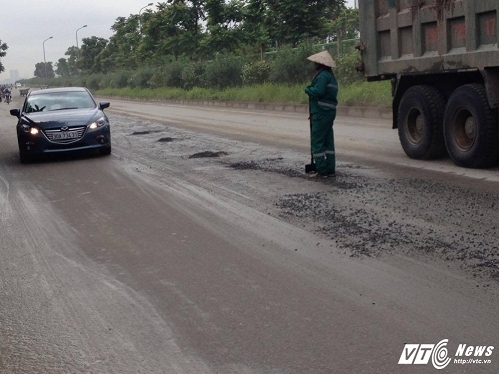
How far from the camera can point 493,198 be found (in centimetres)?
857

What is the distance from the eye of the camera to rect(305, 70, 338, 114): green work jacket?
35.2ft

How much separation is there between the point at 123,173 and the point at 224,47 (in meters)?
34.7

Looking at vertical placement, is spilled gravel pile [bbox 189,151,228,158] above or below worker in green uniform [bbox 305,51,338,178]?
below

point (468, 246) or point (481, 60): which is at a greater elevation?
point (481, 60)

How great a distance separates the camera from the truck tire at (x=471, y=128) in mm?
10422

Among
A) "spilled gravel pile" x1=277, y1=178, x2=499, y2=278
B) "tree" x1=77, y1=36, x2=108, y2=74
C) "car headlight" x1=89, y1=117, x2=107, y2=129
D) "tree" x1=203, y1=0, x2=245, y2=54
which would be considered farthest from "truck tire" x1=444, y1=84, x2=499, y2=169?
"tree" x1=77, y1=36, x2=108, y2=74

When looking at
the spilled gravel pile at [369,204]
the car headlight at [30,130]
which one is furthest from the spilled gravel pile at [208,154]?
the car headlight at [30,130]

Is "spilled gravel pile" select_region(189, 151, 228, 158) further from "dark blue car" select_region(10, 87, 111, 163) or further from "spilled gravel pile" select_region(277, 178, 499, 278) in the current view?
"spilled gravel pile" select_region(277, 178, 499, 278)

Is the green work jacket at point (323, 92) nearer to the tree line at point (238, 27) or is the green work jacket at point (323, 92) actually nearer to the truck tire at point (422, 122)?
the truck tire at point (422, 122)

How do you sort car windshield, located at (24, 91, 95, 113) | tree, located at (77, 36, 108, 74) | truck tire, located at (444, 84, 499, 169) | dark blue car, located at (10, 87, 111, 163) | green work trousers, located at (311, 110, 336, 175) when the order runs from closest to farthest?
truck tire, located at (444, 84, 499, 169)
green work trousers, located at (311, 110, 336, 175)
dark blue car, located at (10, 87, 111, 163)
car windshield, located at (24, 91, 95, 113)
tree, located at (77, 36, 108, 74)

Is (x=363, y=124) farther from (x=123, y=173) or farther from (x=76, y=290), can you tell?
(x=76, y=290)

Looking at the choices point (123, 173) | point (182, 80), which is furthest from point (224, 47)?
point (123, 173)

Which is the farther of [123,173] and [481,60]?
[123,173]

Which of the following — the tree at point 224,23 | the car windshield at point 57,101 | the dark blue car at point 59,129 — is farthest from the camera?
the tree at point 224,23
